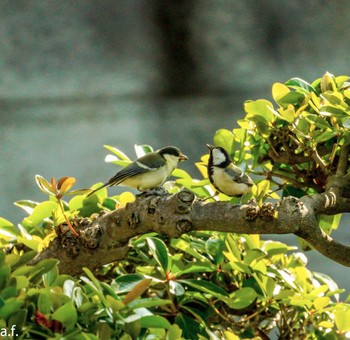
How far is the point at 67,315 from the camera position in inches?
34.5

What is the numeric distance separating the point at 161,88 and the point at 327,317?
→ 4.54ft

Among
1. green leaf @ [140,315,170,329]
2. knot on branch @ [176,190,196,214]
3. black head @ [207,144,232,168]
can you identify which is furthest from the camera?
black head @ [207,144,232,168]

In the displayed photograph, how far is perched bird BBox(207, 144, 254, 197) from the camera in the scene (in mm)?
1260

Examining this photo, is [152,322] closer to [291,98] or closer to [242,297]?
[242,297]

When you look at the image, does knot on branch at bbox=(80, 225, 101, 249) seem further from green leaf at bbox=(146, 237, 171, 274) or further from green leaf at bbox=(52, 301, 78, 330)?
green leaf at bbox=(52, 301, 78, 330)

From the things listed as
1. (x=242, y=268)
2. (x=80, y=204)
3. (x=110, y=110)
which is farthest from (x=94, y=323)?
(x=110, y=110)

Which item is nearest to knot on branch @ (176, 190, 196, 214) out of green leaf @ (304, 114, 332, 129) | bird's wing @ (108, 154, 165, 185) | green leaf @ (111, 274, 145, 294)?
green leaf @ (111, 274, 145, 294)

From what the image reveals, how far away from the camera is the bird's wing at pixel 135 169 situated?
142 cm

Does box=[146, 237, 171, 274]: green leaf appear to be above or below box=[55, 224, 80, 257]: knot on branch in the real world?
below

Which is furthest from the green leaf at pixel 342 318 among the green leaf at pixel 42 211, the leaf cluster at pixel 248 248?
the green leaf at pixel 42 211

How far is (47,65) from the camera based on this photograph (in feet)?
8.65

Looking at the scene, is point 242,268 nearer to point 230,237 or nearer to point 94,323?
point 230,237

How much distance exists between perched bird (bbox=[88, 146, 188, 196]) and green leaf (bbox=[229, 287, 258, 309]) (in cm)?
31

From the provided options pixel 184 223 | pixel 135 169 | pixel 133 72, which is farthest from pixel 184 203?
pixel 133 72
